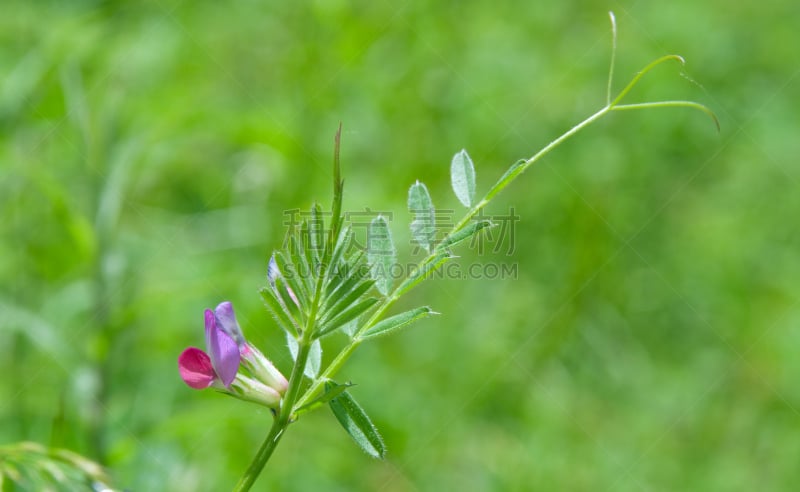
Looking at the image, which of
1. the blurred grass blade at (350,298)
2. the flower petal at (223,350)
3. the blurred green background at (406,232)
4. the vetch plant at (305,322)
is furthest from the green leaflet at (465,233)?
the blurred green background at (406,232)

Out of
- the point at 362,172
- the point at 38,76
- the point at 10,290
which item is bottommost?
the point at 10,290

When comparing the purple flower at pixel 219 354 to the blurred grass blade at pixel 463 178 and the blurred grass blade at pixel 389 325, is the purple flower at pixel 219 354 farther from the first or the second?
the blurred grass blade at pixel 463 178

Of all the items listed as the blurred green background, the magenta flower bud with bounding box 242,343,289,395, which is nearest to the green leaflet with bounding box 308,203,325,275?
the magenta flower bud with bounding box 242,343,289,395

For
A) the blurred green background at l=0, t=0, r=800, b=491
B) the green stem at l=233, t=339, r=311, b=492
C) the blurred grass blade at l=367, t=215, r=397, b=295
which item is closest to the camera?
the green stem at l=233, t=339, r=311, b=492

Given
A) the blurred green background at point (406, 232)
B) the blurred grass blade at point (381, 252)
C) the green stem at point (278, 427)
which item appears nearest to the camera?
the green stem at point (278, 427)

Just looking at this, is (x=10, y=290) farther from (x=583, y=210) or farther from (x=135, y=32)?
(x=583, y=210)

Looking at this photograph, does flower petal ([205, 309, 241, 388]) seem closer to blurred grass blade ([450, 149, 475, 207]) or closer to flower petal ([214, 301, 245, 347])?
flower petal ([214, 301, 245, 347])

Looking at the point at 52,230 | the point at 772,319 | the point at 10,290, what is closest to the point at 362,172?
the point at 52,230
